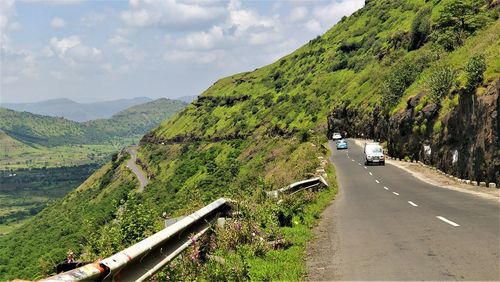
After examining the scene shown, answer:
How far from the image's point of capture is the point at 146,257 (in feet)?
19.6

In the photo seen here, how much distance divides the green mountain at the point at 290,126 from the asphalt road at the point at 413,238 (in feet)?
3.99

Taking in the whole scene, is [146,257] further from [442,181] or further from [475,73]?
[442,181]

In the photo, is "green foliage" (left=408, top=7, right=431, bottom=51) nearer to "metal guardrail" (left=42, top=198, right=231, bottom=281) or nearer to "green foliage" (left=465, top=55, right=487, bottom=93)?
"green foliage" (left=465, top=55, right=487, bottom=93)

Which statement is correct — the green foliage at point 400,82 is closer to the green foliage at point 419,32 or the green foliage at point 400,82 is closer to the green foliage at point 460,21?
the green foliage at point 460,21

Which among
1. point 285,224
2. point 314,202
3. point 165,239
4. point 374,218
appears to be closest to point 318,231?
point 285,224

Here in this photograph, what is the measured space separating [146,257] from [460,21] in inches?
2855

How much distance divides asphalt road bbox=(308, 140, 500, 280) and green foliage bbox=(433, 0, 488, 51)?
47.5m

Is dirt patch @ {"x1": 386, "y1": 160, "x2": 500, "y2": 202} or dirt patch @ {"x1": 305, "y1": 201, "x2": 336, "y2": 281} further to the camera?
dirt patch @ {"x1": 386, "y1": 160, "x2": 500, "y2": 202}

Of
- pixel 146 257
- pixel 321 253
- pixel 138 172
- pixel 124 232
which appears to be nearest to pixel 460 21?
pixel 321 253

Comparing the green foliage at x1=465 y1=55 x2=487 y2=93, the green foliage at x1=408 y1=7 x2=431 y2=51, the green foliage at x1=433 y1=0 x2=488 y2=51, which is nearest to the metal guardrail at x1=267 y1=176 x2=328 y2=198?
the green foliage at x1=465 y1=55 x2=487 y2=93

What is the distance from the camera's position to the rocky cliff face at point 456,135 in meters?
25.8

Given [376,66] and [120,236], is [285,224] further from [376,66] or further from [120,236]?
[376,66]

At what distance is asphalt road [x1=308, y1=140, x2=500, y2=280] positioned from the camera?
8766 mm

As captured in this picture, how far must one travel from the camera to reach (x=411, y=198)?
22.3 m
